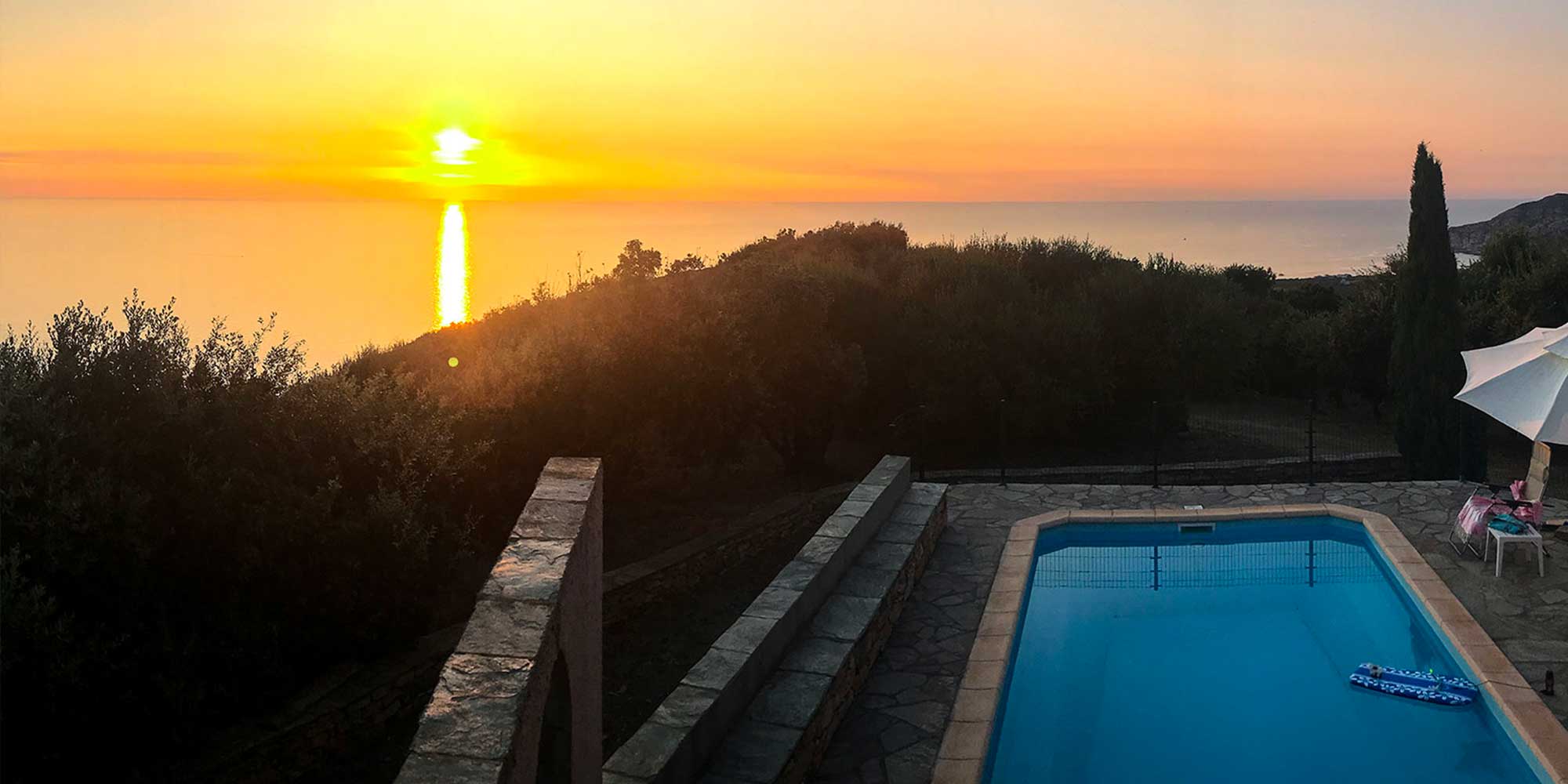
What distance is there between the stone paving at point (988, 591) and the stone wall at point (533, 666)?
2.76 meters

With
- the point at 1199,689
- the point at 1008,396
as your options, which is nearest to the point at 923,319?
the point at 1008,396

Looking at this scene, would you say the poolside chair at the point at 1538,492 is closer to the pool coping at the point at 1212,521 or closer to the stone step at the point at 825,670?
the pool coping at the point at 1212,521

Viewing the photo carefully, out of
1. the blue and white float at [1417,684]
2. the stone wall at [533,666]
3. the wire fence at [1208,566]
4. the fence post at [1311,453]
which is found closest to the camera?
the stone wall at [533,666]

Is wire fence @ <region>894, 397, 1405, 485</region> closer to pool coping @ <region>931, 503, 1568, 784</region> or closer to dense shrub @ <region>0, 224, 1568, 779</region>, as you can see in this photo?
dense shrub @ <region>0, 224, 1568, 779</region>

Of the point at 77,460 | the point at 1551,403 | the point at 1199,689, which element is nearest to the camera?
the point at 77,460

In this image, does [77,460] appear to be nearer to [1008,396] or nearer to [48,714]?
[48,714]

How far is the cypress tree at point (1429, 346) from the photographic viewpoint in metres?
15.7

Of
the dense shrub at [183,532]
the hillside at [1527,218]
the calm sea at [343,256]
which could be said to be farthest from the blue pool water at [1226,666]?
the hillside at [1527,218]

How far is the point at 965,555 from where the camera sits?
10.4m

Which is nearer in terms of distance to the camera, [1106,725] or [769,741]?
[769,741]

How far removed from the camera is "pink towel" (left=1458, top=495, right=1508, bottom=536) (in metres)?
9.88

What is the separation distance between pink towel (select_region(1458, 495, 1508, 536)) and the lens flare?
20.3m

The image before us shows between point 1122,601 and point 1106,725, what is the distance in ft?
8.53

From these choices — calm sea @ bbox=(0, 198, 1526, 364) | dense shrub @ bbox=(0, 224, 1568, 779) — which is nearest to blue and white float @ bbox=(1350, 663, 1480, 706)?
dense shrub @ bbox=(0, 224, 1568, 779)
